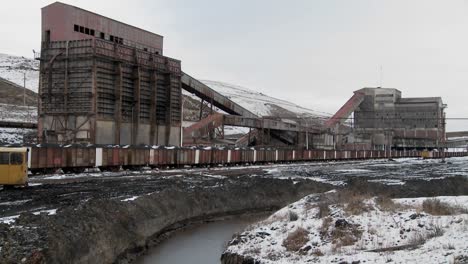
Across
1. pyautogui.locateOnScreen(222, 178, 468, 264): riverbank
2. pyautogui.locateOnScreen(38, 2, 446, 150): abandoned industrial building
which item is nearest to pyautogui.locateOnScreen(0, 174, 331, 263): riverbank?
pyautogui.locateOnScreen(222, 178, 468, 264): riverbank

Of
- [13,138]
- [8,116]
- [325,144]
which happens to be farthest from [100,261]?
[325,144]

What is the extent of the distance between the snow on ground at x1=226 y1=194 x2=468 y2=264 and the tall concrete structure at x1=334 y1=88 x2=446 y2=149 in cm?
10630

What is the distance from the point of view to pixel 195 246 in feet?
57.2

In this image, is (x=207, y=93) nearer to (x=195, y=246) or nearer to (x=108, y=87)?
(x=108, y=87)

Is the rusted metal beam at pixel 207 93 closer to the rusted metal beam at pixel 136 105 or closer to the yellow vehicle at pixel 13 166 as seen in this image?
the rusted metal beam at pixel 136 105

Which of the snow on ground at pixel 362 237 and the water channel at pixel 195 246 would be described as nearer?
the snow on ground at pixel 362 237

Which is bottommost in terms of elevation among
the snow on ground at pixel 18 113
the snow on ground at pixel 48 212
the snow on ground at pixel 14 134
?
the snow on ground at pixel 48 212

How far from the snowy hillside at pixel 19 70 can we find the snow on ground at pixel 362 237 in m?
101

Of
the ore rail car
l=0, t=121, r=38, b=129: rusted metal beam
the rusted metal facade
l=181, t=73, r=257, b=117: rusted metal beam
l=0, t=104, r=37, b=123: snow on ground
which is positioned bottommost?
the ore rail car

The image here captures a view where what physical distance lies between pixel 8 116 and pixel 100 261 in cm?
6577

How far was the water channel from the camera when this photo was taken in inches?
604

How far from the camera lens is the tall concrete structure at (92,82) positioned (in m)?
47.7

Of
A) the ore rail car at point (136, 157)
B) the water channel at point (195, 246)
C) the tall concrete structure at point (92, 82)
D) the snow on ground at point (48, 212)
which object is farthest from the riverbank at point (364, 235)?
the tall concrete structure at point (92, 82)

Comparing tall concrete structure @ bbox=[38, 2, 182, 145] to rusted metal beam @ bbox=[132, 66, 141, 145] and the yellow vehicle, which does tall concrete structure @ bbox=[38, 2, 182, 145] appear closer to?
rusted metal beam @ bbox=[132, 66, 141, 145]
